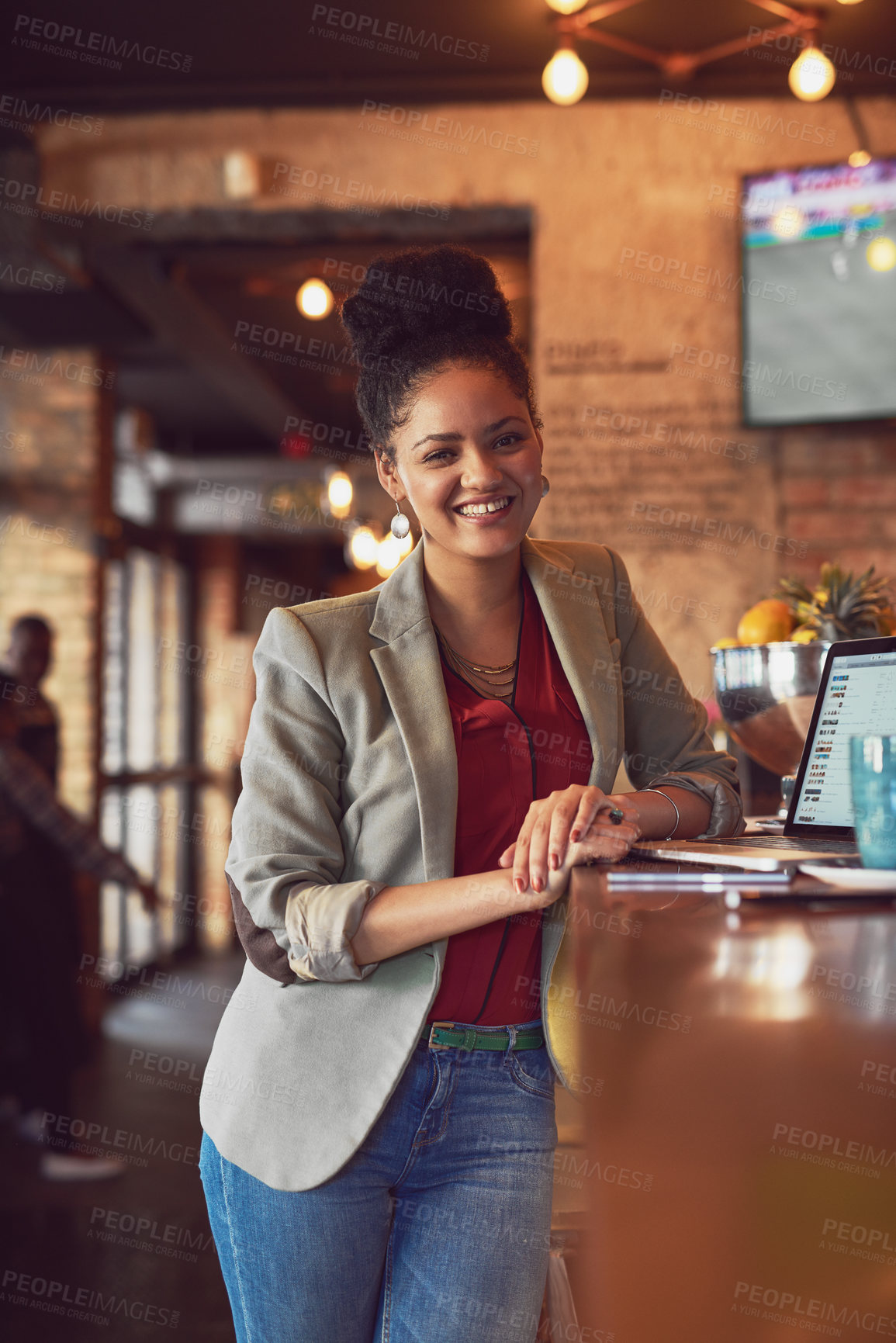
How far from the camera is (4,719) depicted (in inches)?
157

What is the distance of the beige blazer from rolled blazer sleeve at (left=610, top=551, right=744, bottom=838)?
0.06 metres

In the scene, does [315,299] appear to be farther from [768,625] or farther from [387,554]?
[768,625]

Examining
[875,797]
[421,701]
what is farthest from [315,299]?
[875,797]

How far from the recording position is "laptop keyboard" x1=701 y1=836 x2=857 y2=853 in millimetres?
1065

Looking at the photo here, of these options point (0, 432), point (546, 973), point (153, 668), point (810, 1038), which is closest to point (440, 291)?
point (546, 973)

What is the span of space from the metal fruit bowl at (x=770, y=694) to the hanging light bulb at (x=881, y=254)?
2343mm

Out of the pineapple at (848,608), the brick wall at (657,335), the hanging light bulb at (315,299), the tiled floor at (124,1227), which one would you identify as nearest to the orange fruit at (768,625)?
the pineapple at (848,608)

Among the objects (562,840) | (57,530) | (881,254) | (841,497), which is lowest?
(562,840)

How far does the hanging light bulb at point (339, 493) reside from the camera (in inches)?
246

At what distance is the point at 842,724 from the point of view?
1.24 meters

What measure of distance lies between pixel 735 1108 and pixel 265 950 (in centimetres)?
53

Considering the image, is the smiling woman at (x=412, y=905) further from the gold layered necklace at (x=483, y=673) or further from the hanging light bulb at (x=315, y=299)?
the hanging light bulb at (x=315, y=299)

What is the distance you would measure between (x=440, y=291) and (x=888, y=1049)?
88 cm

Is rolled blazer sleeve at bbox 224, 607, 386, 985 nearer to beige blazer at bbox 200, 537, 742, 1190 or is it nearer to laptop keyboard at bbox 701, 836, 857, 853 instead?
beige blazer at bbox 200, 537, 742, 1190
